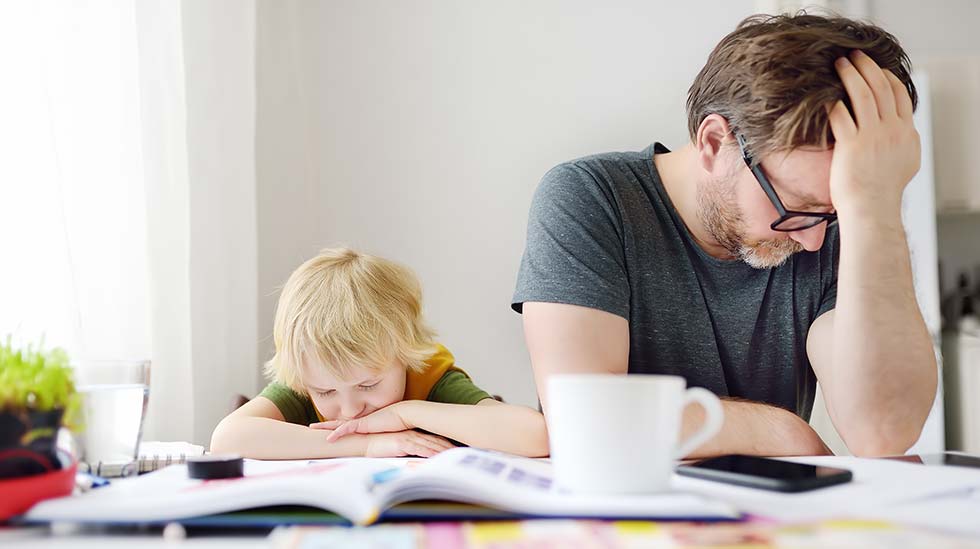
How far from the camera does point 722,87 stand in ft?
4.06

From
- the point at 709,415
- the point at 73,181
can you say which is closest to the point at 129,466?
the point at 709,415

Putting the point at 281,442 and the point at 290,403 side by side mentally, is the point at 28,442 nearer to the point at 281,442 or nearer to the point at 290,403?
the point at 281,442

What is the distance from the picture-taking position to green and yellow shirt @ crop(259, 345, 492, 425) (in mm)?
1338

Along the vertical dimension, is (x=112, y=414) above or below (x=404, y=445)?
above

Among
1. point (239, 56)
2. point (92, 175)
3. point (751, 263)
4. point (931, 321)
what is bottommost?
point (931, 321)

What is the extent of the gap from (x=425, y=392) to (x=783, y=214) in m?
0.63

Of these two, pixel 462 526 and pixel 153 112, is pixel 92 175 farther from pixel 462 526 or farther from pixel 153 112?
pixel 462 526

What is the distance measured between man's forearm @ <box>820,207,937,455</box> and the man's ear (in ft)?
0.69

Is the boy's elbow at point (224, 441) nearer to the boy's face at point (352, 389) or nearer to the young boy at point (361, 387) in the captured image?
the young boy at point (361, 387)

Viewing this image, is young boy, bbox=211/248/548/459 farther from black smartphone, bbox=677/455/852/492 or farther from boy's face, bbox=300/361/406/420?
black smartphone, bbox=677/455/852/492

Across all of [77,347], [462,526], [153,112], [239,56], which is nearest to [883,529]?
[462,526]

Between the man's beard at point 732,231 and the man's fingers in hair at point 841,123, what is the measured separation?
0.18 metres

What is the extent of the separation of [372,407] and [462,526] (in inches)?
29.0

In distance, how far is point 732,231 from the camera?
4.19ft
